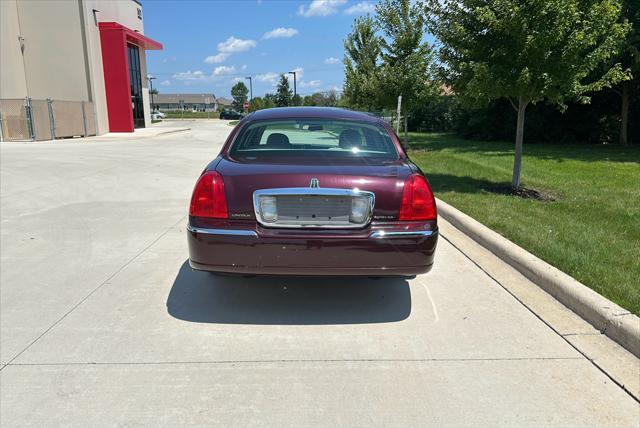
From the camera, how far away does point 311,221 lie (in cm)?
354

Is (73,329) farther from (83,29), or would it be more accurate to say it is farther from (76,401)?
(83,29)

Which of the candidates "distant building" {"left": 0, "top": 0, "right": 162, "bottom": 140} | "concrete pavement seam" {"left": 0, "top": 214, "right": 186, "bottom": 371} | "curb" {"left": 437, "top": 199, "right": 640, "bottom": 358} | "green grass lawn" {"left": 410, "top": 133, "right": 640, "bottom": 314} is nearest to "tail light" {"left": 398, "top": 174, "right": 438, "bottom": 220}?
"curb" {"left": 437, "top": 199, "right": 640, "bottom": 358}

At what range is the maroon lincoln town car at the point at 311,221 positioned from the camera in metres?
3.50

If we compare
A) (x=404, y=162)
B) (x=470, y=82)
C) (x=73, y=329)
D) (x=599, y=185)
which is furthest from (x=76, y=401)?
(x=599, y=185)

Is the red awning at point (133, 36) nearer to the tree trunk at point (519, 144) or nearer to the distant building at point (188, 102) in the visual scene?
the tree trunk at point (519, 144)

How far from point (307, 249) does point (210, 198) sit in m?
0.79

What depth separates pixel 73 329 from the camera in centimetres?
367

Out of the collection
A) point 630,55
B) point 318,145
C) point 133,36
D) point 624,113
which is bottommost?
point 318,145

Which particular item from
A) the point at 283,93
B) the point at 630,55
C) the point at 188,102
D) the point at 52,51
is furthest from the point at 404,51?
the point at 188,102

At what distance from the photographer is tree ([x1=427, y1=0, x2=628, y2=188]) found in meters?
7.59

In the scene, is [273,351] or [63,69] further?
[63,69]

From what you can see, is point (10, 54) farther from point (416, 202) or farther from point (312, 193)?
point (416, 202)

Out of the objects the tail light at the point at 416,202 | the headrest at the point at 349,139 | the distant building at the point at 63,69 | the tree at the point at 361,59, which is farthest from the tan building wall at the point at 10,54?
the tail light at the point at 416,202

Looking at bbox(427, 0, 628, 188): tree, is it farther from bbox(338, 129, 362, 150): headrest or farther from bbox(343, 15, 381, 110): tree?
bbox(343, 15, 381, 110): tree
